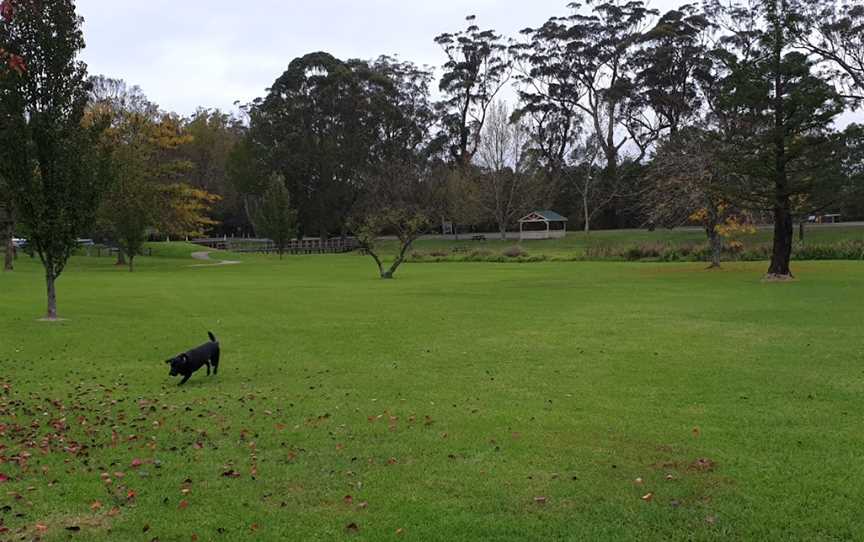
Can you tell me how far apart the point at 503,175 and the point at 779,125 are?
43791 millimetres

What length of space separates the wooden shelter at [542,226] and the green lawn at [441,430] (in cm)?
5697

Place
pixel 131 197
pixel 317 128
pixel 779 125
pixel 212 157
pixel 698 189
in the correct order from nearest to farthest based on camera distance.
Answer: pixel 779 125 → pixel 698 189 → pixel 131 197 → pixel 317 128 → pixel 212 157

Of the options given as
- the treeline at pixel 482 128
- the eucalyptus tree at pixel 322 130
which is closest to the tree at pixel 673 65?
the treeline at pixel 482 128

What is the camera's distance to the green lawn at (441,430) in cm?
500

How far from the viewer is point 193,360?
9766 mm

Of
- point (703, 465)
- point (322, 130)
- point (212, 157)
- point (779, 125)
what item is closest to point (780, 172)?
point (779, 125)

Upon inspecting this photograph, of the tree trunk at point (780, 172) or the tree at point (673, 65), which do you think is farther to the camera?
the tree at point (673, 65)

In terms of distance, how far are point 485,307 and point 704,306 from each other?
6.07 meters

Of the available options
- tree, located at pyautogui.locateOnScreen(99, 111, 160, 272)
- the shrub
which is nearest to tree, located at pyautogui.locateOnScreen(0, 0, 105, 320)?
tree, located at pyautogui.locateOnScreen(99, 111, 160, 272)

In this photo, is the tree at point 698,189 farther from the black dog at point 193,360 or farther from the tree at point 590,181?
the tree at point 590,181

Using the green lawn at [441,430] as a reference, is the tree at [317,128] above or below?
above

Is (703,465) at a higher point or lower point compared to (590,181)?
lower

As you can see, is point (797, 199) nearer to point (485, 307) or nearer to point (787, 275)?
point (787, 275)

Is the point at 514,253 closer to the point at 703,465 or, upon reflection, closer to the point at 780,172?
the point at 780,172
